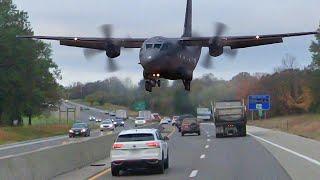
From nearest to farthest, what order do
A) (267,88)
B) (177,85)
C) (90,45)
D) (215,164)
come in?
(215,164), (90,45), (177,85), (267,88)

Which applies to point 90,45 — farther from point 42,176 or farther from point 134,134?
point 42,176

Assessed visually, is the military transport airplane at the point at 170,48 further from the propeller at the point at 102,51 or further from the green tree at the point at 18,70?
the green tree at the point at 18,70

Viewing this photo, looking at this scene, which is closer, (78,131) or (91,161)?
(91,161)

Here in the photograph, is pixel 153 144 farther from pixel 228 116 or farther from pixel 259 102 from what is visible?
pixel 259 102

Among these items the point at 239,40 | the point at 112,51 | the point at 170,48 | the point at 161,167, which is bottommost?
the point at 161,167

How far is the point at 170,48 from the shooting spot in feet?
102

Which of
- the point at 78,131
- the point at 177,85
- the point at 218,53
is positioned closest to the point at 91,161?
the point at 218,53

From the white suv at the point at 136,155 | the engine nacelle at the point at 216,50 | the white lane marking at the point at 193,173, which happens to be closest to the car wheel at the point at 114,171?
the white suv at the point at 136,155

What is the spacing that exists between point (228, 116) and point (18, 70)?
143 ft

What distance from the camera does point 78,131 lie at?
65.8m

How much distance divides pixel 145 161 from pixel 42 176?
4242 millimetres

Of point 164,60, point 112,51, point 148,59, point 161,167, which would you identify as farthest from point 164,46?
point 161,167

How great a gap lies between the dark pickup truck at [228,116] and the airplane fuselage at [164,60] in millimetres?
26504

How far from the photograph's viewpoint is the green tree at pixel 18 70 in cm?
9194
